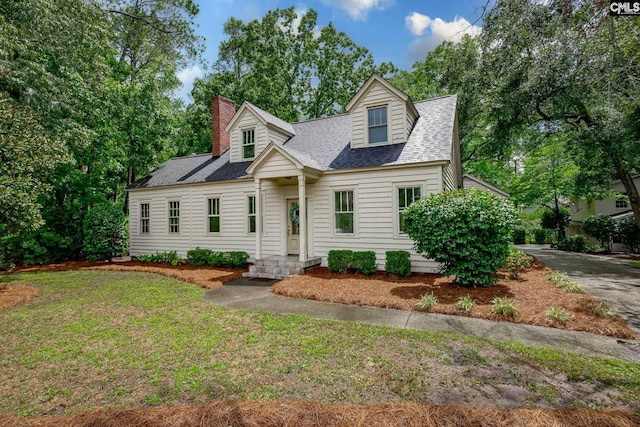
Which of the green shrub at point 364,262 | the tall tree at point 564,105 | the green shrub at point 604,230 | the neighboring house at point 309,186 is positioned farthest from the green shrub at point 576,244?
the green shrub at point 364,262

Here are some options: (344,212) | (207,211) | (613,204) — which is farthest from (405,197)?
(613,204)

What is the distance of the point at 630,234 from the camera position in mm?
15414

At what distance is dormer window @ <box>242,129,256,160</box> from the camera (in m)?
12.9

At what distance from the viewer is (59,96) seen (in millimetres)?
12578

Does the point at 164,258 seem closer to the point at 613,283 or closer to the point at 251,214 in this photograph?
the point at 251,214

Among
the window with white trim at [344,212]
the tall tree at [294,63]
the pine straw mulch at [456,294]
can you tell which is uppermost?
the tall tree at [294,63]

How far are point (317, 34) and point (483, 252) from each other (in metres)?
25.9

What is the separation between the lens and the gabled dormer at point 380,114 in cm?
1029

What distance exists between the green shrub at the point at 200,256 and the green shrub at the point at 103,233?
174 inches

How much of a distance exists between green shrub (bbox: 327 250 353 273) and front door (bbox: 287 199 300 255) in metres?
1.94

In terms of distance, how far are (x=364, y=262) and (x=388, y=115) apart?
5.27 m

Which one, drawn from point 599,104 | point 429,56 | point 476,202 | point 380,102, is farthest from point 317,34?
point 476,202

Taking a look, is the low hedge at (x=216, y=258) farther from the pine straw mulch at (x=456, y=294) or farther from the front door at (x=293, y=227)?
the pine straw mulch at (x=456, y=294)

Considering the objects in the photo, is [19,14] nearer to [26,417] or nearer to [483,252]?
[26,417]
